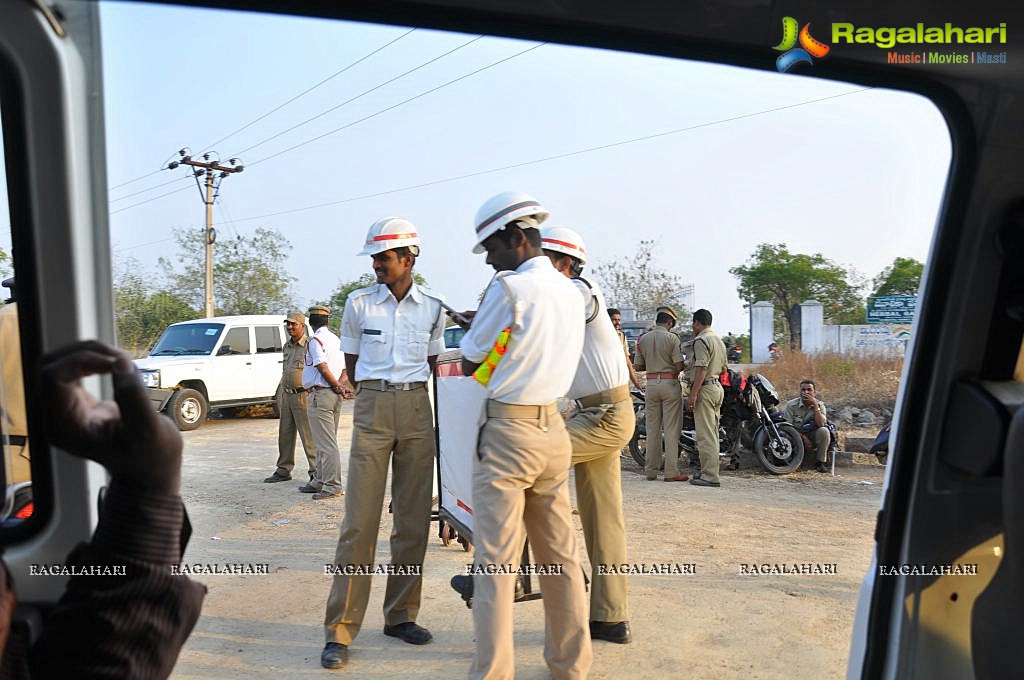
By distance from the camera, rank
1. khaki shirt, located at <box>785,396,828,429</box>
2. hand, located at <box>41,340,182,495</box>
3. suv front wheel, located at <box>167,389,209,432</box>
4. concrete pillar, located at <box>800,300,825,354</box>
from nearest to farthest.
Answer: hand, located at <box>41,340,182,495</box> < khaki shirt, located at <box>785,396,828,429</box> < suv front wheel, located at <box>167,389,209,432</box> < concrete pillar, located at <box>800,300,825,354</box>

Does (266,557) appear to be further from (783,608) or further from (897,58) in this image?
(897,58)

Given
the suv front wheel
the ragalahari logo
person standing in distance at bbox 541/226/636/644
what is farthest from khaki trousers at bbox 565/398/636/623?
the suv front wheel

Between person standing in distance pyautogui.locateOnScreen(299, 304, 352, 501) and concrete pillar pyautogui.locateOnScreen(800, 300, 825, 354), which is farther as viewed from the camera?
concrete pillar pyautogui.locateOnScreen(800, 300, 825, 354)

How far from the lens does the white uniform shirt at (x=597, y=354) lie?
4.14 metres

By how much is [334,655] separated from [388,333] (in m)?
1.56

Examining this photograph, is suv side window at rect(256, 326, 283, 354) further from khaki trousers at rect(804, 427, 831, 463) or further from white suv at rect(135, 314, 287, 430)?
khaki trousers at rect(804, 427, 831, 463)

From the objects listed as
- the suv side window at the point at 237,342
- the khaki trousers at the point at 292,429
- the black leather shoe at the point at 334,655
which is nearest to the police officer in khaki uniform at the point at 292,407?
the khaki trousers at the point at 292,429

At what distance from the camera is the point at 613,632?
4.07 meters

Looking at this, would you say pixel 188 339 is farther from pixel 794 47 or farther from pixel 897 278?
pixel 897 278

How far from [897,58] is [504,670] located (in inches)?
98.3

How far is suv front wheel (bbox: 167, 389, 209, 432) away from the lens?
42.6 feet

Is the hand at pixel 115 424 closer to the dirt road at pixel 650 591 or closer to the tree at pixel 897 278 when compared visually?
the dirt road at pixel 650 591

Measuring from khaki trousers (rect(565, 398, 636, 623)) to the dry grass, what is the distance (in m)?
9.72

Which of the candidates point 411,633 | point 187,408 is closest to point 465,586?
point 411,633
